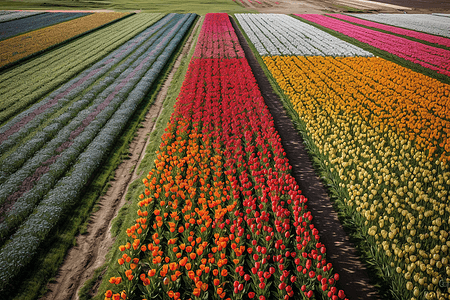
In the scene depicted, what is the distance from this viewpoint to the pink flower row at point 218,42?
22.1 metres

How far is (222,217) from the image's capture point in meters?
6.48

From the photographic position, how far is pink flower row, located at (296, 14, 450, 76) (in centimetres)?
2078

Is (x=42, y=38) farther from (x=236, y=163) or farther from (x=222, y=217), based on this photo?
(x=222, y=217)

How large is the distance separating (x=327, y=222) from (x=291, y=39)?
27.3 meters

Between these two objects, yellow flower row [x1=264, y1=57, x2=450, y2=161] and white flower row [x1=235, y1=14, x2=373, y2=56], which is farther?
white flower row [x1=235, y1=14, x2=373, y2=56]

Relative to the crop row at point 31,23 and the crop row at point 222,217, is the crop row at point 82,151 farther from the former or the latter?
the crop row at point 31,23

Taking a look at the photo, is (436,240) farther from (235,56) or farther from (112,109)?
(235,56)

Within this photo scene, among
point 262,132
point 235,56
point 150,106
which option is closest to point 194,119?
point 262,132

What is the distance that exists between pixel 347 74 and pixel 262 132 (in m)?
11.2

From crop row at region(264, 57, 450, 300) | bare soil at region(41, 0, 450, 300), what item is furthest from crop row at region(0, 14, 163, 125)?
crop row at region(264, 57, 450, 300)

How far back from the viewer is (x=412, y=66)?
20844mm

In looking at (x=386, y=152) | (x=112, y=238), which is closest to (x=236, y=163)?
(x=112, y=238)

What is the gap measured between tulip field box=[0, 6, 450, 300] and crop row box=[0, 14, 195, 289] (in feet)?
0.18

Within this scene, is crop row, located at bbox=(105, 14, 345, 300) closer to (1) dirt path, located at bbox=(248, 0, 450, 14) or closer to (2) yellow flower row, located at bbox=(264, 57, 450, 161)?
(2) yellow flower row, located at bbox=(264, 57, 450, 161)
